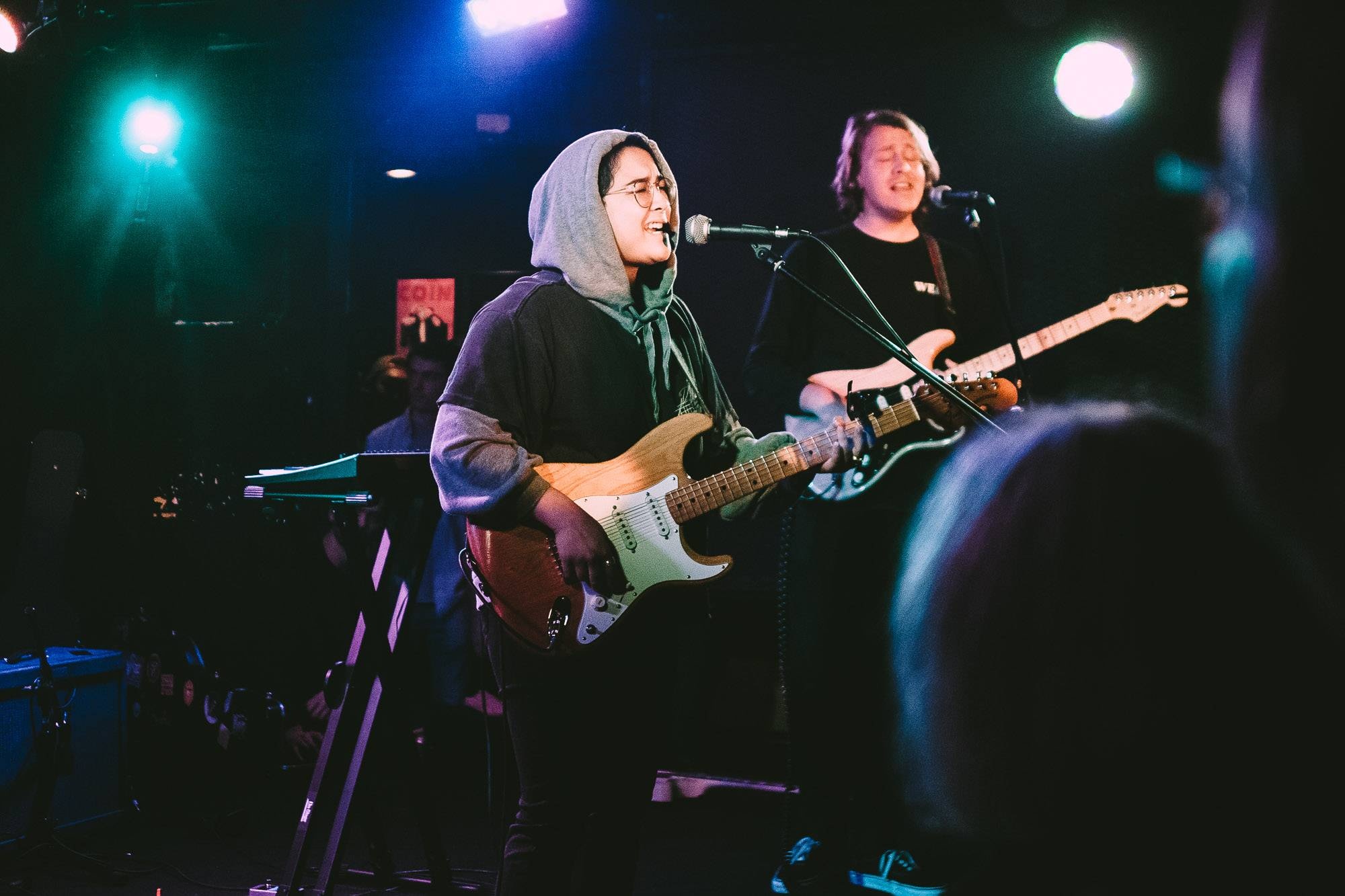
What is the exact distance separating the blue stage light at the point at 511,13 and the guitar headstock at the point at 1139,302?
114 inches

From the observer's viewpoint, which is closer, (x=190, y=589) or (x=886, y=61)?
(x=886, y=61)

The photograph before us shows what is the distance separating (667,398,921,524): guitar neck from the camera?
7.78 feet

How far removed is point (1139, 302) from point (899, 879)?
2310 millimetres

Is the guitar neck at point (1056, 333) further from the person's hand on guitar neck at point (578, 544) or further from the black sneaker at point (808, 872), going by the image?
the person's hand on guitar neck at point (578, 544)

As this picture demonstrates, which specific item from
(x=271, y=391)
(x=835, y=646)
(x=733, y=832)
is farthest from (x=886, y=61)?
(x=271, y=391)

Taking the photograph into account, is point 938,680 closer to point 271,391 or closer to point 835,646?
point 835,646

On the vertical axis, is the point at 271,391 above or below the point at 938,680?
above

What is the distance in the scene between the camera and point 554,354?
226 centimetres

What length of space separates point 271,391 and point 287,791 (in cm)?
242

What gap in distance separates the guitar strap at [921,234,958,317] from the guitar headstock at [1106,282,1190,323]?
67 centimetres

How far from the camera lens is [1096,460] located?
0.62 metres

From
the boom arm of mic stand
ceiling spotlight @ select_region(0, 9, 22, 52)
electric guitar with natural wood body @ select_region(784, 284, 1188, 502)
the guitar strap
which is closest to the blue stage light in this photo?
ceiling spotlight @ select_region(0, 9, 22, 52)

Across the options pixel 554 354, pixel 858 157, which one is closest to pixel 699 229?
pixel 554 354

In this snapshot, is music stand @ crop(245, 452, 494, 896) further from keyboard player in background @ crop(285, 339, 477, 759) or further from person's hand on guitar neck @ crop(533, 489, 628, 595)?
keyboard player in background @ crop(285, 339, 477, 759)
